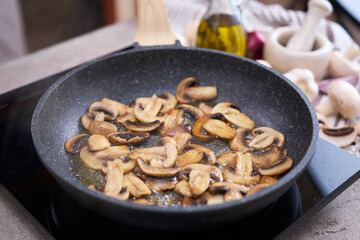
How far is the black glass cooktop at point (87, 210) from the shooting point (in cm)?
70

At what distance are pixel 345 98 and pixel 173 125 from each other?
0.48 m

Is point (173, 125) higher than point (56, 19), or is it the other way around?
point (173, 125)

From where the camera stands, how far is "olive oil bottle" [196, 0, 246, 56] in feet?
3.79

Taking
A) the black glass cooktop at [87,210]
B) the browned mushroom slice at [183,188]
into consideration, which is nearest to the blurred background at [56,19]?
the black glass cooktop at [87,210]

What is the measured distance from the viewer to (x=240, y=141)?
2.93 ft

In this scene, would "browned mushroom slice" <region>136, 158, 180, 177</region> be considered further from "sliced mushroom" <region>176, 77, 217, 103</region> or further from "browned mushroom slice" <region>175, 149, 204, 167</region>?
"sliced mushroom" <region>176, 77, 217, 103</region>

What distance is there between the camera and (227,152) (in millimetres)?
881

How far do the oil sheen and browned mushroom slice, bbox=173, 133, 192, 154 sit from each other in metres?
0.40

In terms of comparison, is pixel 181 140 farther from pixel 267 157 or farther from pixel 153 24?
pixel 153 24

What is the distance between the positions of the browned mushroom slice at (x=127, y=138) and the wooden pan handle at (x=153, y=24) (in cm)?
41

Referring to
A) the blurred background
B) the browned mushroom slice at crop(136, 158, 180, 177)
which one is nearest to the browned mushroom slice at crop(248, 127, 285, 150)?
the browned mushroom slice at crop(136, 158, 180, 177)

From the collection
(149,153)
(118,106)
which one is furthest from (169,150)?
(118,106)

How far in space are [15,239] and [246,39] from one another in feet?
2.91

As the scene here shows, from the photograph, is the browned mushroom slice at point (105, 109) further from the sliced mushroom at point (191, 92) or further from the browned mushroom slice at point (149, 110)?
the sliced mushroom at point (191, 92)
